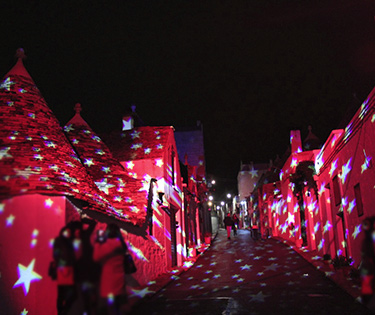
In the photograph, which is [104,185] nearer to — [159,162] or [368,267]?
[159,162]

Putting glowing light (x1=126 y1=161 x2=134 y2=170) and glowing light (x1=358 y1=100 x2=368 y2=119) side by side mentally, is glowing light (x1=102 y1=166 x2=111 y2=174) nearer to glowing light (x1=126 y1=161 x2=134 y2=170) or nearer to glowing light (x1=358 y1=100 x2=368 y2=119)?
glowing light (x1=126 y1=161 x2=134 y2=170)

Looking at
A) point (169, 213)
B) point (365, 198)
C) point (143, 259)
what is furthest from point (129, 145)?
point (365, 198)

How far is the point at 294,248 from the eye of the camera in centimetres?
1809

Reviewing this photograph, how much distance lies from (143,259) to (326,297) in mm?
5027

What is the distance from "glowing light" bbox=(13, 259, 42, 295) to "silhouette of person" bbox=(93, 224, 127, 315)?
2.40 metres

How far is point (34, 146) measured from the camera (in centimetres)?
775

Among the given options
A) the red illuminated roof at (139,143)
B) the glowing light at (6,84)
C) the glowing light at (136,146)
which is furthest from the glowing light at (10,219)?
the glowing light at (136,146)

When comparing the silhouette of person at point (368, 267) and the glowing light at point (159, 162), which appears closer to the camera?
the silhouette of person at point (368, 267)

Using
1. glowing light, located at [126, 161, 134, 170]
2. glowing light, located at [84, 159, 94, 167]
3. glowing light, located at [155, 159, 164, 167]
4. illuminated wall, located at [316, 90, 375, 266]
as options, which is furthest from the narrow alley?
glowing light, located at [126, 161, 134, 170]

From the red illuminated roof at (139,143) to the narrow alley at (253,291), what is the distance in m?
4.83

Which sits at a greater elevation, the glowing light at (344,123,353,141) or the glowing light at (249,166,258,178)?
the glowing light at (249,166,258,178)

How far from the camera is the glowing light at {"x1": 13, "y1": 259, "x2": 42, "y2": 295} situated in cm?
596

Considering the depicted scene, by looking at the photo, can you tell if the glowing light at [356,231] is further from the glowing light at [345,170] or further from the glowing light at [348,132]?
the glowing light at [348,132]

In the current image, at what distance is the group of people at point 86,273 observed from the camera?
151 inches
